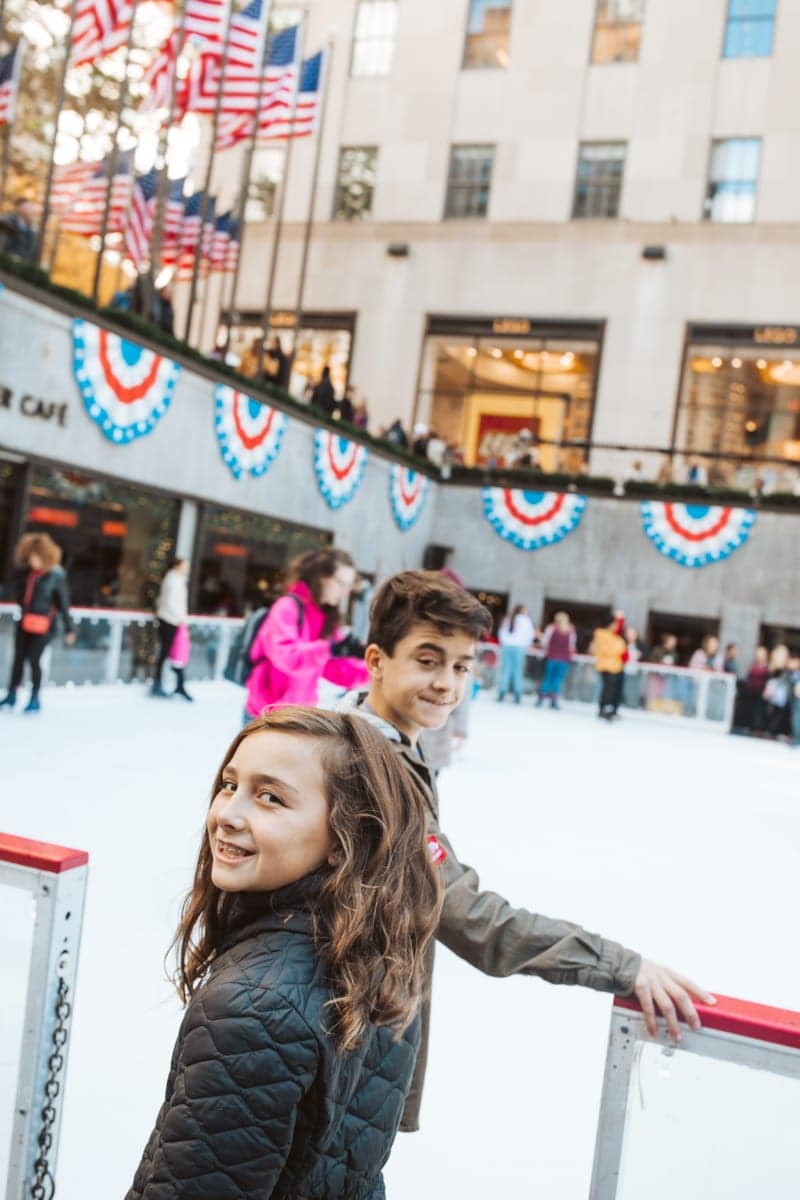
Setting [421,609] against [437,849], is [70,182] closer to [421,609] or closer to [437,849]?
[421,609]

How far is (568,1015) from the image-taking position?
3623 mm

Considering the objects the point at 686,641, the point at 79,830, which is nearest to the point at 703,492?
the point at 686,641

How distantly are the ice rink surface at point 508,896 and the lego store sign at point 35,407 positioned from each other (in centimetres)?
282

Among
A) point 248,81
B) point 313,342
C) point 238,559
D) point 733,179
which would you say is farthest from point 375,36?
point 238,559

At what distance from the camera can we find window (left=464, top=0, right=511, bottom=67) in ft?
78.8

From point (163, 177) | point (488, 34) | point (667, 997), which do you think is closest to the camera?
point (667, 997)

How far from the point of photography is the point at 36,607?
28.1 feet

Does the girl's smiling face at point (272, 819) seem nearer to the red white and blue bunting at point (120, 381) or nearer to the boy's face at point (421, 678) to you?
the boy's face at point (421, 678)

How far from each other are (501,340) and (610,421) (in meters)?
3.17

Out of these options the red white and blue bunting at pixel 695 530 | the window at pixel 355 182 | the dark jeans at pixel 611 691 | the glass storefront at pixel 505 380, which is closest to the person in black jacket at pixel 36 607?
the dark jeans at pixel 611 691

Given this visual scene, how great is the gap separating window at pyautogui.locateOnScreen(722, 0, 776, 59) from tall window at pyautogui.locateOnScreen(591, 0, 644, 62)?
1.89 metres

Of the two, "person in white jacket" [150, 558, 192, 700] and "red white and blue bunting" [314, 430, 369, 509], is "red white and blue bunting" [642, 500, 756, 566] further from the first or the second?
"person in white jacket" [150, 558, 192, 700]

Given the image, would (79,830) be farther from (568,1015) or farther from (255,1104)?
(255,1104)

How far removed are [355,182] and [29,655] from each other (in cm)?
1954
